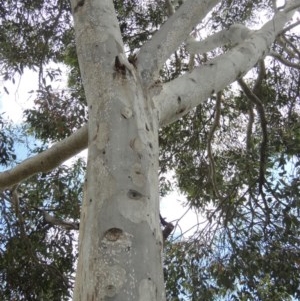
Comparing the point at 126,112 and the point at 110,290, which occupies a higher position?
the point at 126,112

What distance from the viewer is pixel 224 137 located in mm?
6480

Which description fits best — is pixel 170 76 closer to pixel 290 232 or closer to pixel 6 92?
pixel 6 92

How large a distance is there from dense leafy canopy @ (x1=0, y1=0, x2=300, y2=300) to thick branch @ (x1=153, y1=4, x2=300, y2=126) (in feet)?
3.82

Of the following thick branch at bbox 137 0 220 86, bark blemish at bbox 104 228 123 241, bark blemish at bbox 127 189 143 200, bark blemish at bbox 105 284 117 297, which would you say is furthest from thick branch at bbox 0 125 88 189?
bark blemish at bbox 105 284 117 297

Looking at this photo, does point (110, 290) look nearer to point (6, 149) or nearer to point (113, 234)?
point (113, 234)

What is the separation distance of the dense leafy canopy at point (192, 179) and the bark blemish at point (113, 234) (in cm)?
263

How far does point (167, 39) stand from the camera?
234 cm

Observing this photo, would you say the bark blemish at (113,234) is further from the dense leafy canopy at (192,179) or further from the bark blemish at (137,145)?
the dense leafy canopy at (192,179)

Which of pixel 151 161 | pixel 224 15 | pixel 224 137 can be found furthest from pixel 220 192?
pixel 151 161

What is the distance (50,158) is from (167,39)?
2.89ft

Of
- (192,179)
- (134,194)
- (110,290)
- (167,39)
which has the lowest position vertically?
(110,290)

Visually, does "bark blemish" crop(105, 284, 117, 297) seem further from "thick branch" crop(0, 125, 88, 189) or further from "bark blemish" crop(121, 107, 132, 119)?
"thick branch" crop(0, 125, 88, 189)

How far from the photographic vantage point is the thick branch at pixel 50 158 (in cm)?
244

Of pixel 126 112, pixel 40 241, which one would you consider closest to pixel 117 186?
pixel 126 112
